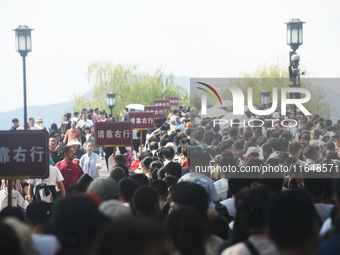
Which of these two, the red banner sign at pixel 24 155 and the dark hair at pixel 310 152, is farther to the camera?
the dark hair at pixel 310 152

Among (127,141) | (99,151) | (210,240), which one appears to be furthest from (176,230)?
(99,151)

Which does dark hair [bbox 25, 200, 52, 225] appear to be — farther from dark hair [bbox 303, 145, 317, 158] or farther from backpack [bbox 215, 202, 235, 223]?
dark hair [bbox 303, 145, 317, 158]

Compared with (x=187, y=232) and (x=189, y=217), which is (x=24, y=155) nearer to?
(x=189, y=217)

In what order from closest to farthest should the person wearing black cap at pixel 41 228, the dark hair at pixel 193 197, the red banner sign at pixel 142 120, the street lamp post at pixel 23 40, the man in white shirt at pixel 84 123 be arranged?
the person wearing black cap at pixel 41 228
the dark hair at pixel 193 197
the street lamp post at pixel 23 40
the red banner sign at pixel 142 120
the man in white shirt at pixel 84 123

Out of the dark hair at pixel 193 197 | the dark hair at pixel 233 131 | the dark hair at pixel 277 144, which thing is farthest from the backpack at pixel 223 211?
the dark hair at pixel 233 131

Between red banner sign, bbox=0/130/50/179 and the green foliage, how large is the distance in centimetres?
8209

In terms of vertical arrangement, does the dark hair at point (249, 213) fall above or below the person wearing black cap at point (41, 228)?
above

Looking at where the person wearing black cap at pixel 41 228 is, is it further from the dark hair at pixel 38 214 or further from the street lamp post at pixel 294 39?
the street lamp post at pixel 294 39

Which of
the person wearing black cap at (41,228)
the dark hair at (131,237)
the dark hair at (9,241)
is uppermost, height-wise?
the dark hair at (131,237)

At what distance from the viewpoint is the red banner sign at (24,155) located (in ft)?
45.8

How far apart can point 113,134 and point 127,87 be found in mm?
80036

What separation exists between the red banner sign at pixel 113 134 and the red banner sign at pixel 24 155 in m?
8.90

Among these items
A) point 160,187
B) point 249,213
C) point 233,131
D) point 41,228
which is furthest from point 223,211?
point 233,131

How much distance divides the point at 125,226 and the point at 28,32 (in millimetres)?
27259
